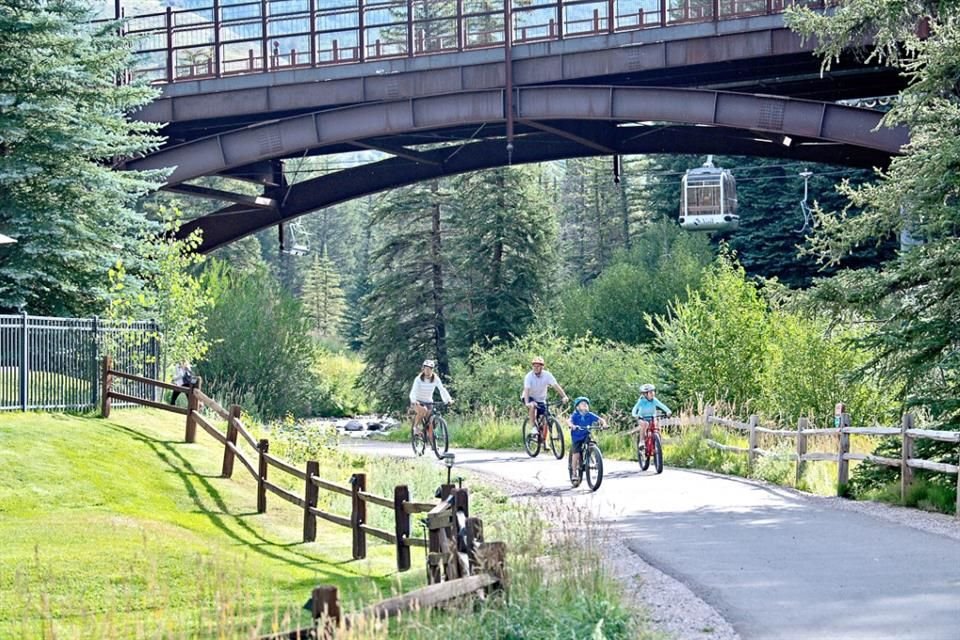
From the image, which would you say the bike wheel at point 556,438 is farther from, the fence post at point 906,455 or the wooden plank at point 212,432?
the fence post at point 906,455

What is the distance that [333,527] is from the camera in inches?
772

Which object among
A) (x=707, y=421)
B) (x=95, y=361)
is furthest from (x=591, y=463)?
(x=95, y=361)

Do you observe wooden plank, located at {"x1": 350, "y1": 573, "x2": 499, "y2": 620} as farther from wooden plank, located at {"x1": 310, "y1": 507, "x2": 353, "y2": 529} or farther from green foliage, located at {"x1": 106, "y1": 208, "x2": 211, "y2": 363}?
green foliage, located at {"x1": 106, "y1": 208, "x2": 211, "y2": 363}

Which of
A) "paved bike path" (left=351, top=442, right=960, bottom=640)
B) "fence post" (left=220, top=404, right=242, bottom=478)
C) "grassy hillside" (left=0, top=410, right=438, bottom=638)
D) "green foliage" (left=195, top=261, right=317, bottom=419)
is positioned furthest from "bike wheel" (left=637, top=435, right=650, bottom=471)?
"green foliage" (left=195, top=261, right=317, bottom=419)

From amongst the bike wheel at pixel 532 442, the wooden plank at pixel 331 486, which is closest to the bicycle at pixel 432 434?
the bike wheel at pixel 532 442

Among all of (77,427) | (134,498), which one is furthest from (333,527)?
(77,427)

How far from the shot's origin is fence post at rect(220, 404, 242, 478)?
21.9 m

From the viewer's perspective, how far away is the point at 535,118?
117 ft

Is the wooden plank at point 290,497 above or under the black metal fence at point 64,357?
under

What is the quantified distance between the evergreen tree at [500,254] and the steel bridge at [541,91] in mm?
17514

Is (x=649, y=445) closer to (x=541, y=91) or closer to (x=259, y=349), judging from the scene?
(x=541, y=91)

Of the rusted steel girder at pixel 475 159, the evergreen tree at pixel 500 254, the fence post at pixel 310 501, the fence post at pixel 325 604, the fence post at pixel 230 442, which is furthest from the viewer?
the evergreen tree at pixel 500 254

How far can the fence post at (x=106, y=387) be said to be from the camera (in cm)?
2536

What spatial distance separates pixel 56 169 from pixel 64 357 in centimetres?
636
